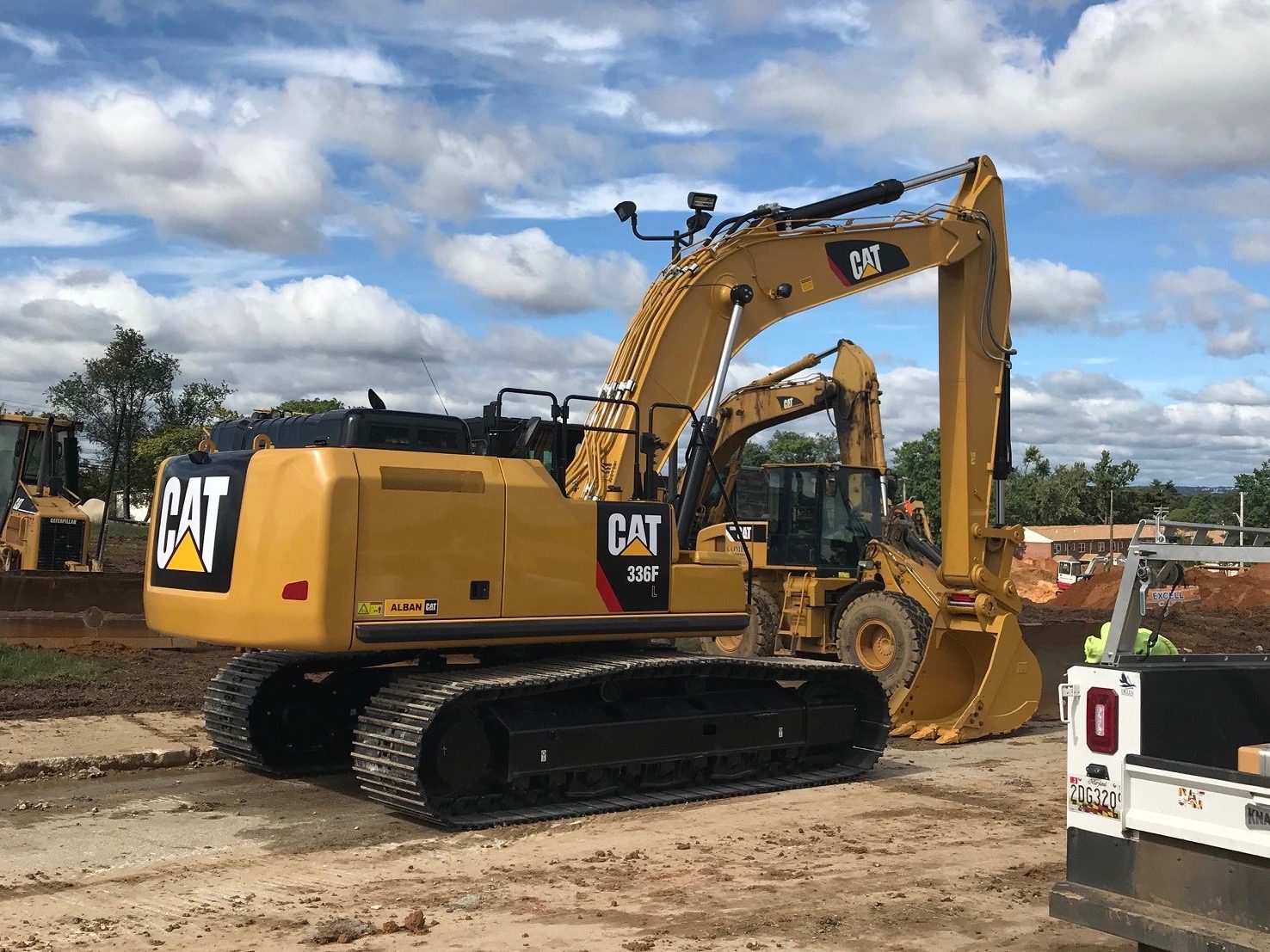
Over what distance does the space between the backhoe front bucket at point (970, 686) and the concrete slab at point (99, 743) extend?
608 cm

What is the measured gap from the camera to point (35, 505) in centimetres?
1745

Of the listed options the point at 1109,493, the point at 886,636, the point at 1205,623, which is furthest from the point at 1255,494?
the point at 886,636

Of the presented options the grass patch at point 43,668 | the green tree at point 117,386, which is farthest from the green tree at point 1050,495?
the grass patch at point 43,668

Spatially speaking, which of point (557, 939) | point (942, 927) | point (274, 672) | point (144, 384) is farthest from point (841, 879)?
point (144, 384)

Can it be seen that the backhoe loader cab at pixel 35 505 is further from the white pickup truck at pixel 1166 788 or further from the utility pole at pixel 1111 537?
the utility pole at pixel 1111 537

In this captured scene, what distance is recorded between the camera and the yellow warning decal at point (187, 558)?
27.6 feet

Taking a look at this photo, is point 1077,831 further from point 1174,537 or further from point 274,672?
point 274,672

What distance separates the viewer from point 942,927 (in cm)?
608

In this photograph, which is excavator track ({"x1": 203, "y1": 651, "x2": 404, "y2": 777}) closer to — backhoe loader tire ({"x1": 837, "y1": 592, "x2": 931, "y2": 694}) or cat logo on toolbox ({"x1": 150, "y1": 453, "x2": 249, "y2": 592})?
cat logo on toolbox ({"x1": 150, "y1": 453, "x2": 249, "y2": 592})

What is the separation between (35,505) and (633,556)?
11.4 m

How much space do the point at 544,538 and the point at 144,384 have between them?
40463mm

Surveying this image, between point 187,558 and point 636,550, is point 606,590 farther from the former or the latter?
point 187,558

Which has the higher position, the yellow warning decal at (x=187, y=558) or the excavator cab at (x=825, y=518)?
the excavator cab at (x=825, y=518)

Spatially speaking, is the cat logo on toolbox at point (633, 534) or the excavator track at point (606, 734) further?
the cat logo on toolbox at point (633, 534)
